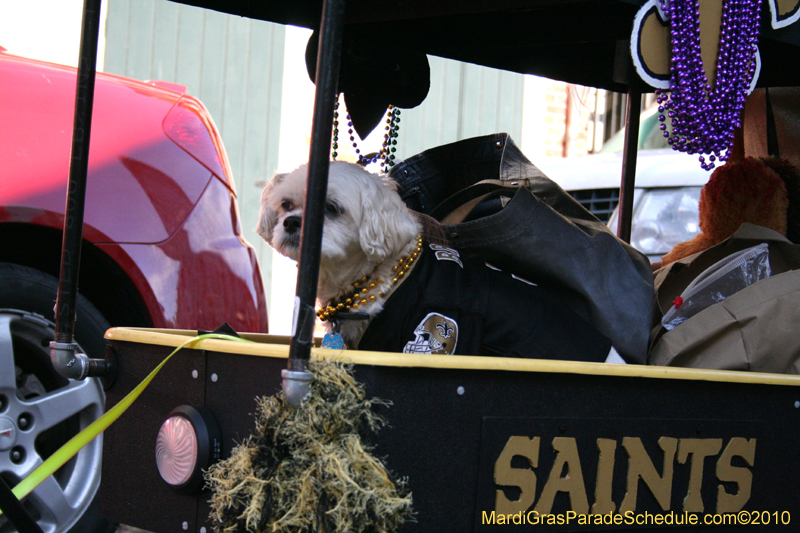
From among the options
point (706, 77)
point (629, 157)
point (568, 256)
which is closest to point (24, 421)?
point (568, 256)

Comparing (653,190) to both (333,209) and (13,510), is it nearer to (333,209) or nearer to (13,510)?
(333,209)

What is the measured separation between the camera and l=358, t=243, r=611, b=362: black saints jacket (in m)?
1.82

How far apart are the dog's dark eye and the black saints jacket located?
0.37 meters

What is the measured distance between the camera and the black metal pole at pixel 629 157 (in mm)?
2656

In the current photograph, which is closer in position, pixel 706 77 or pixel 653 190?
pixel 706 77

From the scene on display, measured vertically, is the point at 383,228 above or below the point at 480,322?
above

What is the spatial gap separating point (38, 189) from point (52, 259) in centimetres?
25

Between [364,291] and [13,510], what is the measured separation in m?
1.02

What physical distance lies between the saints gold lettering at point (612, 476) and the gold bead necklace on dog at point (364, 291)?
82 cm

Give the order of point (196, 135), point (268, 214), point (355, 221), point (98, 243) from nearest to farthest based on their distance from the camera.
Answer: point (355, 221) → point (98, 243) → point (268, 214) → point (196, 135)

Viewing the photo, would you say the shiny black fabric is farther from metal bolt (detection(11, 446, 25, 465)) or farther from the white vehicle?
the white vehicle

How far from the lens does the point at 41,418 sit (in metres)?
2.12

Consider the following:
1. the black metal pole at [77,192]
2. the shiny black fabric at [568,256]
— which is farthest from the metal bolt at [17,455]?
the shiny black fabric at [568,256]

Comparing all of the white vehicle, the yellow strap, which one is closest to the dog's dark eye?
the yellow strap
